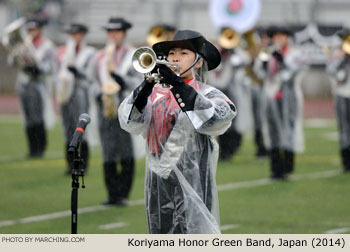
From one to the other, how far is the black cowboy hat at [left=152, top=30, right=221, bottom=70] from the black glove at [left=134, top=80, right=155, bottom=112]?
32 centimetres

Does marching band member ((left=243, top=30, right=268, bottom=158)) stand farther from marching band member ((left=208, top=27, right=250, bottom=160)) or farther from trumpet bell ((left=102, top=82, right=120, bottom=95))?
trumpet bell ((left=102, top=82, right=120, bottom=95))

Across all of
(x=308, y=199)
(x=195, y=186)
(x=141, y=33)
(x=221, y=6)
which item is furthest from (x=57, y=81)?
(x=141, y=33)

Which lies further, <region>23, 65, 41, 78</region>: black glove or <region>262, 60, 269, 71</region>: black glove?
<region>23, 65, 41, 78</region>: black glove

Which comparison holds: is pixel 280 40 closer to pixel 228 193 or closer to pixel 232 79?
pixel 232 79

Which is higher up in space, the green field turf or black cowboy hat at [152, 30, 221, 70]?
black cowboy hat at [152, 30, 221, 70]

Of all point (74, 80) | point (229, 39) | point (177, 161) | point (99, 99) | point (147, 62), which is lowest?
point (177, 161)

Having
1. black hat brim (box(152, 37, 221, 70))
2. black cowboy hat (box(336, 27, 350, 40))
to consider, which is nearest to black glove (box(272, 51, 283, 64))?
black cowboy hat (box(336, 27, 350, 40))

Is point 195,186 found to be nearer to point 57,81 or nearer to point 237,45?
point 57,81

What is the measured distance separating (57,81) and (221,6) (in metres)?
7.35

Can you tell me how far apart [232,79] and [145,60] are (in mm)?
10364

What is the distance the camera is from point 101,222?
9375 millimetres

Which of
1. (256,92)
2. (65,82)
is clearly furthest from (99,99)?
(256,92)

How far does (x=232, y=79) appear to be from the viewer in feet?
51.9

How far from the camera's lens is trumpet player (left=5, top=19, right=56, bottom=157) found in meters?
15.2
